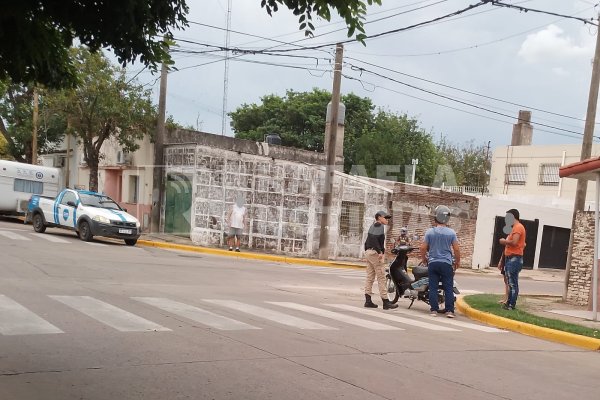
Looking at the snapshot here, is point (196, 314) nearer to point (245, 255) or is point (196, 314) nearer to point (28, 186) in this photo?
point (245, 255)

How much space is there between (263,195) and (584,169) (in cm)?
1344

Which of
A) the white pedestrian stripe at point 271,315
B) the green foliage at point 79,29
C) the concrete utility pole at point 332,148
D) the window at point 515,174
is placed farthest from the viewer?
the window at point 515,174

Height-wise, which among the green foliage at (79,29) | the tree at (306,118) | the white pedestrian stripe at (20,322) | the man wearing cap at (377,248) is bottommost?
the white pedestrian stripe at (20,322)

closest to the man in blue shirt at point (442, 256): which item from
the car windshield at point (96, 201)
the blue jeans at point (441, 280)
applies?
the blue jeans at point (441, 280)

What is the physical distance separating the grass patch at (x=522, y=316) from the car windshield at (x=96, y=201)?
13.0 metres

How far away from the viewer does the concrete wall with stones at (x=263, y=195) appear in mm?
22156

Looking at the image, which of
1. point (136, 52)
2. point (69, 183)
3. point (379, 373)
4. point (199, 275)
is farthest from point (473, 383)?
point (69, 183)

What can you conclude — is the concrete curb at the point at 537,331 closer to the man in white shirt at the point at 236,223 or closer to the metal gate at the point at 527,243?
the man in white shirt at the point at 236,223

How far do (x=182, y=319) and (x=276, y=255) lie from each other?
46.8 ft

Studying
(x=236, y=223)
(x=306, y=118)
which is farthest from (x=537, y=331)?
(x=306, y=118)

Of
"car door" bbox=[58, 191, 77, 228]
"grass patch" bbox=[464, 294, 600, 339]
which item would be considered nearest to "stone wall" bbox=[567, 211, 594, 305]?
"grass patch" bbox=[464, 294, 600, 339]

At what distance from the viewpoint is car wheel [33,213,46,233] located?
20812 mm

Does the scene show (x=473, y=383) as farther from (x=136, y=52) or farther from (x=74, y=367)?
(x=136, y=52)

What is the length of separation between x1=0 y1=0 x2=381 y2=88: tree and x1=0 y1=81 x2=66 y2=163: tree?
83.4 ft
